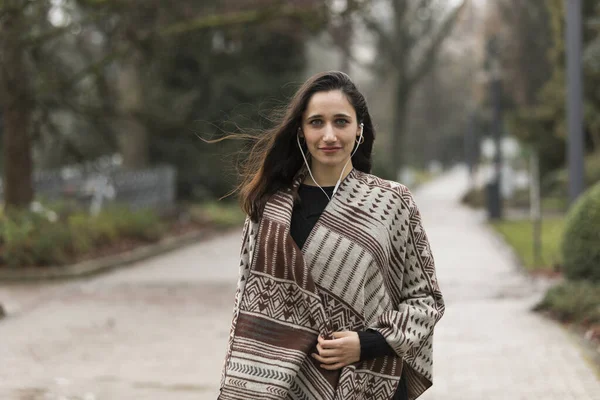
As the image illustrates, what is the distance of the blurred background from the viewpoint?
14086 mm

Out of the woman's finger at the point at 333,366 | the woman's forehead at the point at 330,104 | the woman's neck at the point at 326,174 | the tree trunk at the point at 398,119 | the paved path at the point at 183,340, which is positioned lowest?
the woman's finger at the point at 333,366

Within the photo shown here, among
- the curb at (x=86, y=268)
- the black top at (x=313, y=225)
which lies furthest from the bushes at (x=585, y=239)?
the black top at (x=313, y=225)

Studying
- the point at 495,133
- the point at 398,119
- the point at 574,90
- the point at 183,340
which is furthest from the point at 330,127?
the point at 398,119

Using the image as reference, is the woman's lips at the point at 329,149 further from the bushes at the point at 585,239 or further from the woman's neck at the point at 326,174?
the bushes at the point at 585,239

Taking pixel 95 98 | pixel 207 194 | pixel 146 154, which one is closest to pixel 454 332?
pixel 95 98

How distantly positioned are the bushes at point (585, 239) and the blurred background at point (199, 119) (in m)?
0.02

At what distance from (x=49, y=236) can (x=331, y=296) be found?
45.9ft

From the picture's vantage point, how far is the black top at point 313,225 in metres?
3.29

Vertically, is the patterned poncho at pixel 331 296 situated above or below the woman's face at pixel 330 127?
below

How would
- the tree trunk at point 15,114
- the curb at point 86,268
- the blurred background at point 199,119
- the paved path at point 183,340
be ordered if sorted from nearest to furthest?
the paved path at point 183,340 → the blurred background at point 199,119 → the curb at point 86,268 → the tree trunk at point 15,114

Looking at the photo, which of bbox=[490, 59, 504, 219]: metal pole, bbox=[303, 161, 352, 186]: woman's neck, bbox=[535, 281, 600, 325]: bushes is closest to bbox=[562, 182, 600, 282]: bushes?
bbox=[535, 281, 600, 325]: bushes

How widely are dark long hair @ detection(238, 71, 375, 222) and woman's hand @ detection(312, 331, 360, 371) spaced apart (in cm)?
47

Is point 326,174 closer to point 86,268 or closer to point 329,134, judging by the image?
point 329,134

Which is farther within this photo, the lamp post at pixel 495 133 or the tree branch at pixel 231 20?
the lamp post at pixel 495 133
